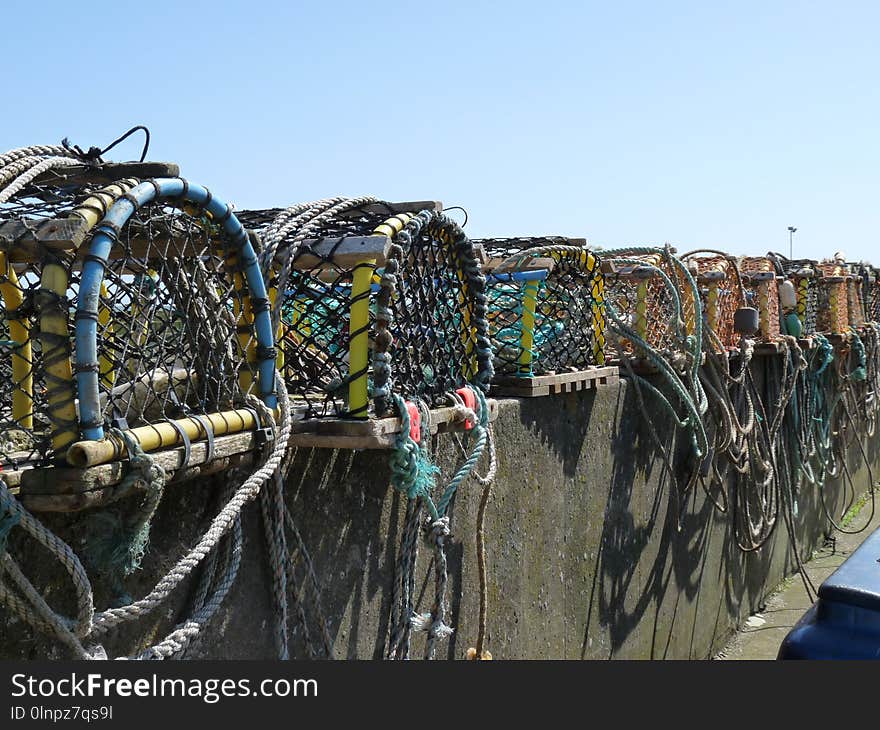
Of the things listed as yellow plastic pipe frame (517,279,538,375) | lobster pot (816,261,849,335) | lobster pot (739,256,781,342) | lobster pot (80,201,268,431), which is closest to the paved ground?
lobster pot (739,256,781,342)

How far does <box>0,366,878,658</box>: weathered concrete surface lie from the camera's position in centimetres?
247

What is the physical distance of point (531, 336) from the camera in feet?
13.0

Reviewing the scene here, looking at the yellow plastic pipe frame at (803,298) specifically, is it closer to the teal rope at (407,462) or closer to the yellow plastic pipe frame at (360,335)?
the teal rope at (407,462)

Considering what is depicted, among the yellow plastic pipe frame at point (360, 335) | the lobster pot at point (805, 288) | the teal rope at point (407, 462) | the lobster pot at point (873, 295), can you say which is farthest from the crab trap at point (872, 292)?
the yellow plastic pipe frame at point (360, 335)

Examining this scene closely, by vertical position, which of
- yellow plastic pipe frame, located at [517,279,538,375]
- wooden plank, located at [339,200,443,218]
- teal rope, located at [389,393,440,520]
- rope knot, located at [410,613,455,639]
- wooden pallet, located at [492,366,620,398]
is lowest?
rope knot, located at [410,613,455,639]

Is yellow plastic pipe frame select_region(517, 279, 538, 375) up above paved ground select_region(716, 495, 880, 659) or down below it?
above

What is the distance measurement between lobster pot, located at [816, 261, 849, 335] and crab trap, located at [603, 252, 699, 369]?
379 centimetres

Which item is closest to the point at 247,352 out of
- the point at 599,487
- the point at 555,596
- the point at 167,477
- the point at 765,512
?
the point at 167,477

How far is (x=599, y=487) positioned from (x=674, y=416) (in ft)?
2.32

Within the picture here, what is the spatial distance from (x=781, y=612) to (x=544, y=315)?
4559 millimetres

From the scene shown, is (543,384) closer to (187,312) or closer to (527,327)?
(527,327)

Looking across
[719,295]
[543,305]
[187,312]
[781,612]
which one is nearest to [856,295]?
[781,612]

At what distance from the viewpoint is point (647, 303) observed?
5.21 m

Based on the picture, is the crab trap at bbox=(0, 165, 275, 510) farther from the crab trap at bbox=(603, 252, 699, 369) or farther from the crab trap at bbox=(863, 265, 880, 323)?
the crab trap at bbox=(863, 265, 880, 323)
